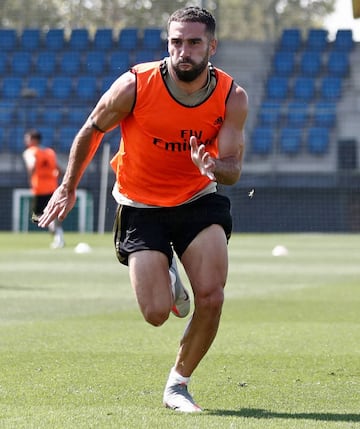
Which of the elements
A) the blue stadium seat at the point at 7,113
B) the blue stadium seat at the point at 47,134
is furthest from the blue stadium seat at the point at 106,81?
the blue stadium seat at the point at 7,113

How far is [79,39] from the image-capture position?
1598 inches

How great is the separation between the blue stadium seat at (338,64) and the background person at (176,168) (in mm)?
32859

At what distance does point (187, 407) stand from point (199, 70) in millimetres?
1814

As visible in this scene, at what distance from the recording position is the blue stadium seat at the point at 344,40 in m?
39.7

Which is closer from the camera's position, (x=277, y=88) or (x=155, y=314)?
(x=155, y=314)

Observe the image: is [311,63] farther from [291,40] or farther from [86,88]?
[86,88]

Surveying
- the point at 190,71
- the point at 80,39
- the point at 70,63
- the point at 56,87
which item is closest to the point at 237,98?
the point at 190,71

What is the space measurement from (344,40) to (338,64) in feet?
3.94

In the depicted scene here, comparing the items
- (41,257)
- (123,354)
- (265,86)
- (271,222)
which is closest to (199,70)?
(123,354)

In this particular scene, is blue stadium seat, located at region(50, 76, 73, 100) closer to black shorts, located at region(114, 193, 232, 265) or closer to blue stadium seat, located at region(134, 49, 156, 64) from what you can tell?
blue stadium seat, located at region(134, 49, 156, 64)

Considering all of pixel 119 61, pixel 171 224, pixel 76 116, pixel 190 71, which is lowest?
pixel 76 116

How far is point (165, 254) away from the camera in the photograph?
658 centimetres

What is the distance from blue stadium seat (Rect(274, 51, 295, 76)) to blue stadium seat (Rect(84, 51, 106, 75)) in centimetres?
583

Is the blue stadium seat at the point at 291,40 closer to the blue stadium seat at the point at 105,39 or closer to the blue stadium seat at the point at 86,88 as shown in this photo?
the blue stadium seat at the point at 105,39
